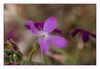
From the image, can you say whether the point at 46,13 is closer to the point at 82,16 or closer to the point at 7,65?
the point at 82,16

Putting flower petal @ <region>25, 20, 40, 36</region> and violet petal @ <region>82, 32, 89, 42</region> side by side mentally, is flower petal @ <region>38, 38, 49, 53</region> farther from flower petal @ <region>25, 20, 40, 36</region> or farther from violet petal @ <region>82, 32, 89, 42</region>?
A: violet petal @ <region>82, 32, 89, 42</region>

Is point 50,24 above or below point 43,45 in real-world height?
above

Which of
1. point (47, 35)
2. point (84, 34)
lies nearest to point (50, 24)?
point (47, 35)

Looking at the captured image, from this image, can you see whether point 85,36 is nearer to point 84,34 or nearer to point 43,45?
point 84,34

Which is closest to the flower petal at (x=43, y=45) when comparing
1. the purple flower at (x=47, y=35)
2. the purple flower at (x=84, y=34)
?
the purple flower at (x=47, y=35)

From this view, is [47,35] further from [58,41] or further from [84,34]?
[84,34]

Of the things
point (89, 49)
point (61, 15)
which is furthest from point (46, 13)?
point (89, 49)

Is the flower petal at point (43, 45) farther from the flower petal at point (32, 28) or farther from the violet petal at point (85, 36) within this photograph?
the violet petal at point (85, 36)
